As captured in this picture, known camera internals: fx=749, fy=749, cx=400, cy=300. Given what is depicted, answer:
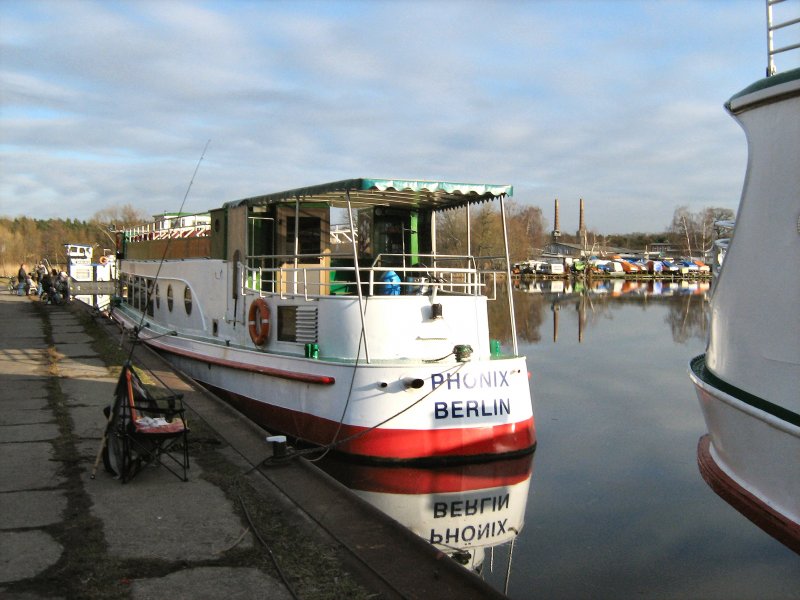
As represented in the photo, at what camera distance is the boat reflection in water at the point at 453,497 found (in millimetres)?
9023

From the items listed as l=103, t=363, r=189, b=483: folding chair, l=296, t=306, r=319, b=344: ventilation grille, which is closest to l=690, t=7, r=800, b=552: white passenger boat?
l=103, t=363, r=189, b=483: folding chair

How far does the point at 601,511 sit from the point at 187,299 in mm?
10413

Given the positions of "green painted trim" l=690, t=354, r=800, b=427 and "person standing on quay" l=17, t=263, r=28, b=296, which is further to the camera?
"person standing on quay" l=17, t=263, r=28, b=296

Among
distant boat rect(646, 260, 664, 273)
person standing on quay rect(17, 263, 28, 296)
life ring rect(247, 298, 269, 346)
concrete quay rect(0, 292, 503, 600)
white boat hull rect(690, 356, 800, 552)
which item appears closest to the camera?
concrete quay rect(0, 292, 503, 600)

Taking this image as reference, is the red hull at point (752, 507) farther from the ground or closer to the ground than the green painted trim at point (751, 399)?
closer to the ground

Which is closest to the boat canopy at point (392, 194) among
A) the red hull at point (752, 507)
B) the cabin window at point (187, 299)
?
the cabin window at point (187, 299)

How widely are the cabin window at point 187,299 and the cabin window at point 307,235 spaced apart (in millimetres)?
3532

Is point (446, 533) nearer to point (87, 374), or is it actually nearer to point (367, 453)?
point (367, 453)

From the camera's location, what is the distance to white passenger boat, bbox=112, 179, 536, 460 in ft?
34.0

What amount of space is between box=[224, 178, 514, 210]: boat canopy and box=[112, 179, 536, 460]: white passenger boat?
0.10 feet

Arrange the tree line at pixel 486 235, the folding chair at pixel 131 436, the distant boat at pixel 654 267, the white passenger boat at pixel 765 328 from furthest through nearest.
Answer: the distant boat at pixel 654 267
the tree line at pixel 486 235
the folding chair at pixel 131 436
the white passenger boat at pixel 765 328

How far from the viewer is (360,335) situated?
10773mm

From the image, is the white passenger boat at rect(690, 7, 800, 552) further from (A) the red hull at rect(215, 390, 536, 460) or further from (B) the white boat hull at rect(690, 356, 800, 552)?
(A) the red hull at rect(215, 390, 536, 460)

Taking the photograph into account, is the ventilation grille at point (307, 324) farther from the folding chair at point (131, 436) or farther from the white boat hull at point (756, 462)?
the white boat hull at point (756, 462)
